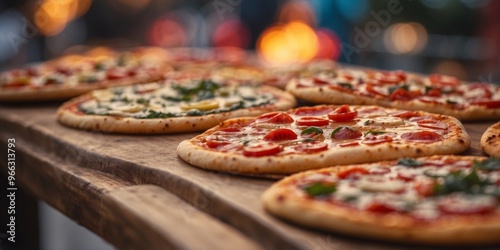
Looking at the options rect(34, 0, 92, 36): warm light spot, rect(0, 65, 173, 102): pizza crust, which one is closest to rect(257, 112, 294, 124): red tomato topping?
rect(0, 65, 173, 102): pizza crust

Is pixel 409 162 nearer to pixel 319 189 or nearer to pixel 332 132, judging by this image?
pixel 319 189

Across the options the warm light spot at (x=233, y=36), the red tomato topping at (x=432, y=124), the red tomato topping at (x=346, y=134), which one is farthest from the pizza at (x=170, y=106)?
the warm light spot at (x=233, y=36)

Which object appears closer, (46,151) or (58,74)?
(46,151)

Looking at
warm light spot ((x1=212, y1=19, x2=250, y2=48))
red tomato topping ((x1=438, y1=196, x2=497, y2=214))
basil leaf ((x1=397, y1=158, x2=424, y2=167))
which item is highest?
warm light spot ((x1=212, y1=19, x2=250, y2=48))

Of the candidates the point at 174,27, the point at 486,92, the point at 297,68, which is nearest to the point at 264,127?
the point at 486,92

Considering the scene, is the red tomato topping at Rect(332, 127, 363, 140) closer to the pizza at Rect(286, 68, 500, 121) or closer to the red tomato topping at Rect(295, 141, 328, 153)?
the red tomato topping at Rect(295, 141, 328, 153)

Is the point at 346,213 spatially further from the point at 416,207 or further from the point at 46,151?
the point at 46,151

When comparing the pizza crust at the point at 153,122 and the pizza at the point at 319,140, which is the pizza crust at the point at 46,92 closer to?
the pizza crust at the point at 153,122
